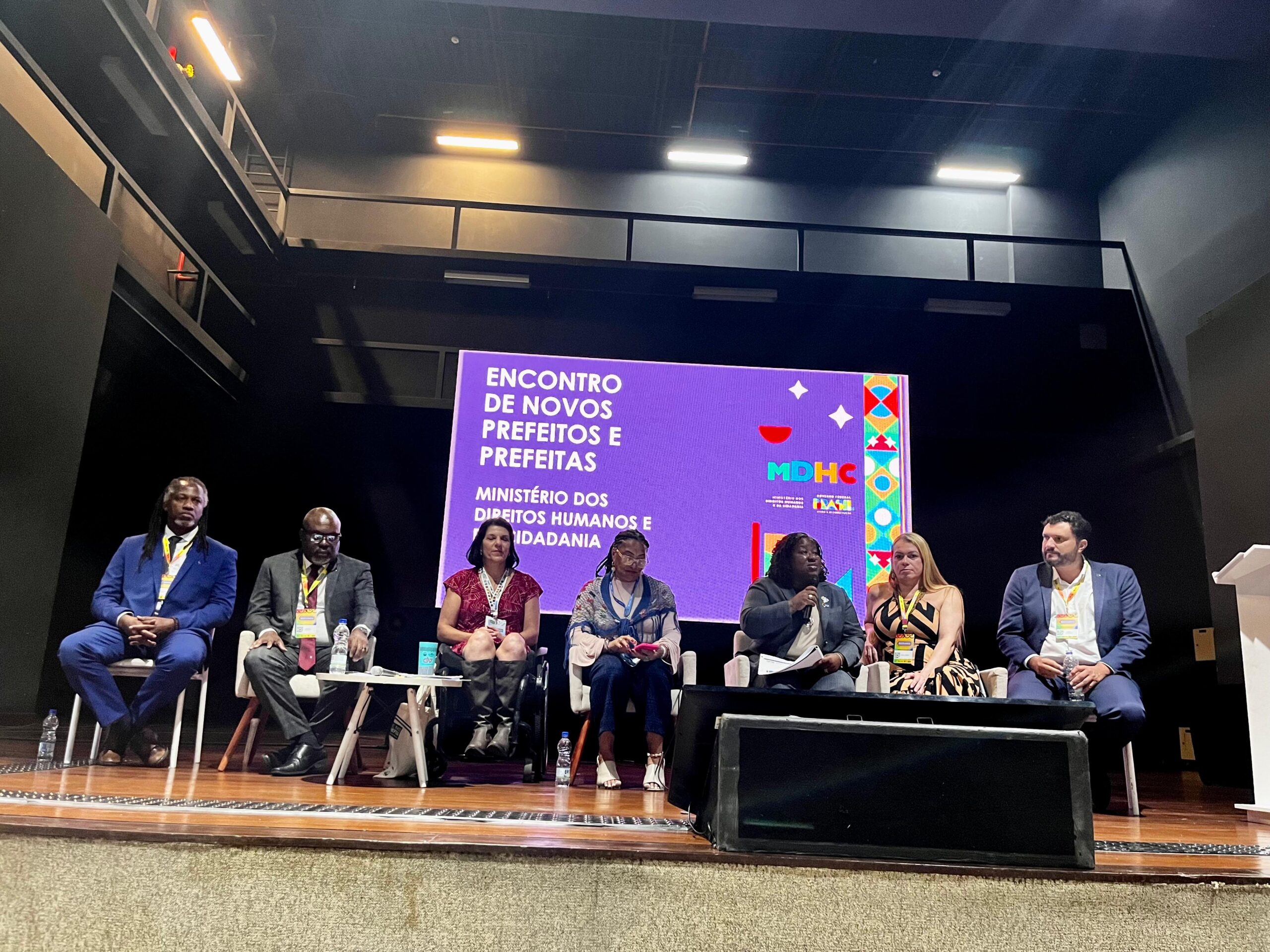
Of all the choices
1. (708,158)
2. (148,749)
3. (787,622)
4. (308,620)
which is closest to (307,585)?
(308,620)

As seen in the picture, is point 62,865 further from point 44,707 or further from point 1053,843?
point 44,707

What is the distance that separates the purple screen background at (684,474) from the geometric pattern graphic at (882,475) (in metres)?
0.03

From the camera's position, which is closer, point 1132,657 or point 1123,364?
point 1132,657

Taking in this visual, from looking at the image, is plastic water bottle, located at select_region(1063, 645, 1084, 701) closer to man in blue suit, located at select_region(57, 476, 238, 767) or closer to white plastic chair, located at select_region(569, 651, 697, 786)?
white plastic chair, located at select_region(569, 651, 697, 786)

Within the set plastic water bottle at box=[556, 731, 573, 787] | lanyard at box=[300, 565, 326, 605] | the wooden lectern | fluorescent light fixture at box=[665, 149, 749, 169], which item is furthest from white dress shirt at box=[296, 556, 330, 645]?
fluorescent light fixture at box=[665, 149, 749, 169]

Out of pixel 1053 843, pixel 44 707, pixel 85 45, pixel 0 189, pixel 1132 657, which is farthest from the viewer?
pixel 44 707

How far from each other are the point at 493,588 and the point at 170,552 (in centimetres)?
139

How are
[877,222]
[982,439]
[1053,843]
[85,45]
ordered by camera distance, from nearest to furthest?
[1053,843] < [85,45] < [982,439] < [877,222]

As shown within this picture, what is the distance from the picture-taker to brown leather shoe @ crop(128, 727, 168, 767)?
3535mm

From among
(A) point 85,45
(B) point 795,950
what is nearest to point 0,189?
(A) point 85,45

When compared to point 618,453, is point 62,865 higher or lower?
lower

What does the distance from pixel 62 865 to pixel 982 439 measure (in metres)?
5.76

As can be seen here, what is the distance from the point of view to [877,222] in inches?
300

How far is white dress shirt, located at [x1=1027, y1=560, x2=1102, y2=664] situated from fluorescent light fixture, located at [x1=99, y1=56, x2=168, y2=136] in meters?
5.03
